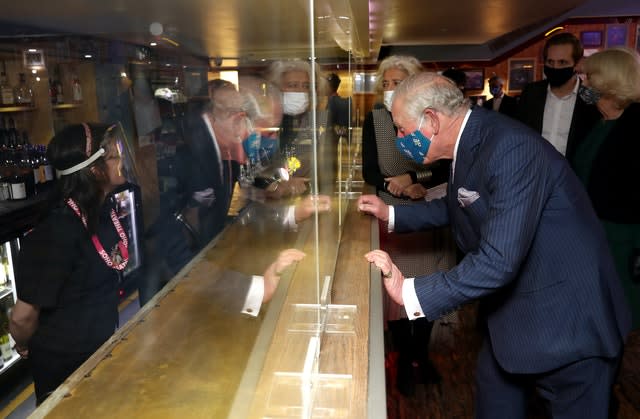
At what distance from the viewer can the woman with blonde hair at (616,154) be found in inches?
96.2

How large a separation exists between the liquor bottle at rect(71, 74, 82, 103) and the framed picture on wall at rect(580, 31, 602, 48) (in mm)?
9921

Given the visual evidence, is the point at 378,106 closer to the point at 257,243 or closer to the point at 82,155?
the point at 257,243

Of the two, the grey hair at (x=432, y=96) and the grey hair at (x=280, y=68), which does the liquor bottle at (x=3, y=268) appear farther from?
the grey hair at (x=432, y=96)

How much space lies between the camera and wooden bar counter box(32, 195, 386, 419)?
0.36 metres

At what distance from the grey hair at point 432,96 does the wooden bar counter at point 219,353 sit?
0.60 m

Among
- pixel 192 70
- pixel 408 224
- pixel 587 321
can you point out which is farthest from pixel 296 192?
pixel 408 224

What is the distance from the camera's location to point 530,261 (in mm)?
1372

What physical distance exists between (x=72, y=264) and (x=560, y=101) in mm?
3046

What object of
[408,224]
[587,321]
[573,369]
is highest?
[408,224]

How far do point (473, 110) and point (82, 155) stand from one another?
1.31m

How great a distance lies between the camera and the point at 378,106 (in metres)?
2.68

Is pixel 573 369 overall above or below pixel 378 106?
below

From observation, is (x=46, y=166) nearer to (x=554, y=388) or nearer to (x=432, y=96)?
(x=432, y=96)

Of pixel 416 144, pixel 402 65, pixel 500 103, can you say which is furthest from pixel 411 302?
pixel 500 103
